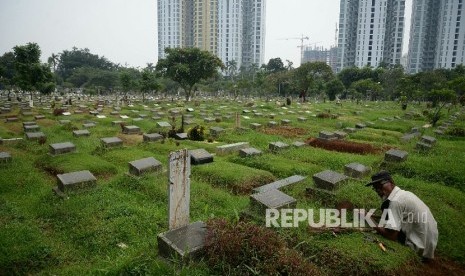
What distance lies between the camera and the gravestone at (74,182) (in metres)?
6.95

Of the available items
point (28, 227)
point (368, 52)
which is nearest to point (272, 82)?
point (28, 227)

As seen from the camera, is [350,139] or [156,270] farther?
[350,139]

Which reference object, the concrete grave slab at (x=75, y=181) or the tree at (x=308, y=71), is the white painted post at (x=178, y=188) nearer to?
the concrete grave slab at (x=75, y=181)

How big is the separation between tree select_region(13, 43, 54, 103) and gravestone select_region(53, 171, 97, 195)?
23048 millimetres

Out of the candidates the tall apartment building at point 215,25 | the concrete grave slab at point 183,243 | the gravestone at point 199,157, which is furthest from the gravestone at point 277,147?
the tall apartment building at point 215,25

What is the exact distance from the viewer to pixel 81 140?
1286 centimetres

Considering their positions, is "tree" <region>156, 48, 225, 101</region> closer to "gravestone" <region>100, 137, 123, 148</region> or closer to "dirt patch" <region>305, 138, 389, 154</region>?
"gravestone" <region>100, 137, 123, 148</region>

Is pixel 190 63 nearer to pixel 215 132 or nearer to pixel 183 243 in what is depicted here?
pixel 215 132

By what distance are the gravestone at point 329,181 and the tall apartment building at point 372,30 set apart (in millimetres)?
108676

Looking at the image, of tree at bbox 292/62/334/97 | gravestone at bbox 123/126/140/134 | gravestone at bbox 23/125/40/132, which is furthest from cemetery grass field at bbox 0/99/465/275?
tree at bbox 292/62/334/97

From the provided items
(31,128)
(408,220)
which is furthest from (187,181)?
(31,128)

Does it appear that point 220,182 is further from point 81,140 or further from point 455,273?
point 81,140

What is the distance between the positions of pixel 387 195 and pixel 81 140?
1201 centimetres

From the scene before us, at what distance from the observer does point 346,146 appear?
41.4 feet
